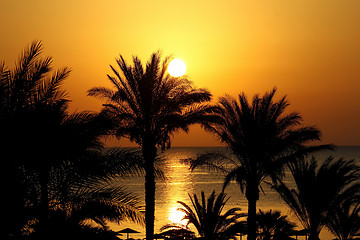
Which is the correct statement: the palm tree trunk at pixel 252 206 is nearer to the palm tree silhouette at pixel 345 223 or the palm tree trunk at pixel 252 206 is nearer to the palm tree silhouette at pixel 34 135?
the palm tree silhouette at pixel 345 223

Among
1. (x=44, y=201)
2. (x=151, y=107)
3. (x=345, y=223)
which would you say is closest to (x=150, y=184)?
(x=151, y=107)

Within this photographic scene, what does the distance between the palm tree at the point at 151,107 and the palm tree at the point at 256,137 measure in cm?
132

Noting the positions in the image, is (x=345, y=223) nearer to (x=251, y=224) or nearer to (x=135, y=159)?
(x=251, y=224)

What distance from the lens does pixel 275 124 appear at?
19.9 meters

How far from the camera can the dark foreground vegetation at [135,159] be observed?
31.7 ft

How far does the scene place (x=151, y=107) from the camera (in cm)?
1967

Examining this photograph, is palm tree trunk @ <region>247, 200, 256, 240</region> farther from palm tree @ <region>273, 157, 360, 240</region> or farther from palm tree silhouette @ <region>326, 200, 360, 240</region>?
palm tree silhouette @ <region>326, 200, 360, 240</region>

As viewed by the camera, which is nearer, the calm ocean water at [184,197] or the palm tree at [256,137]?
the palm tree at [256,137]

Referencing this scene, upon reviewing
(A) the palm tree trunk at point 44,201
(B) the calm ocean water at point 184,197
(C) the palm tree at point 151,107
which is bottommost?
(B) the calm ocean water at point 184,197

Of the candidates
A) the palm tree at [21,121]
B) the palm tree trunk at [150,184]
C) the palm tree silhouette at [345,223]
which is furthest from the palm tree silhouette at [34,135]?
the palm tree silhouette at [345,223]

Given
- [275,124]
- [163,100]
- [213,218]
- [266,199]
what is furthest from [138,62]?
[266,199]

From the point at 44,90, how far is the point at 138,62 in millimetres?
9719

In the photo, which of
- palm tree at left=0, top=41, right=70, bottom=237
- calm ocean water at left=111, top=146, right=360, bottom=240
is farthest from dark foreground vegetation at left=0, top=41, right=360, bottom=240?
calm ocean water at left=111, top=146, right=360, bottom=240

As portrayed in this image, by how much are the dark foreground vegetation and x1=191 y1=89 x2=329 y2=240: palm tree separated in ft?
0.15
